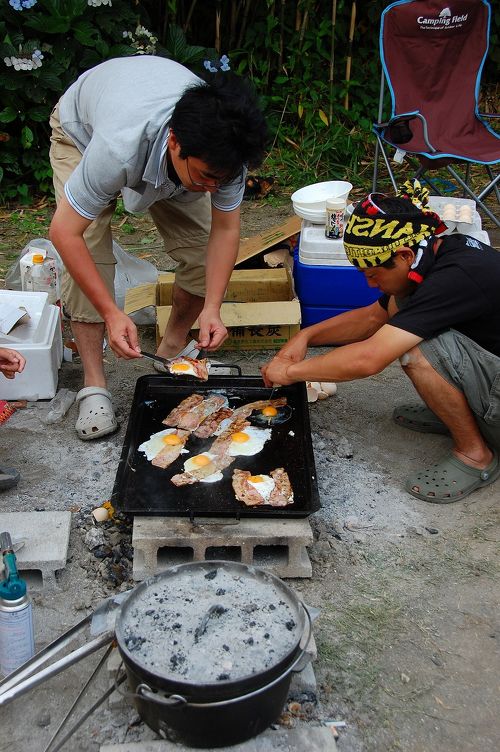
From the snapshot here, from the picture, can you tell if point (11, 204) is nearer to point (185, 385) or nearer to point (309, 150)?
point (309, 150)

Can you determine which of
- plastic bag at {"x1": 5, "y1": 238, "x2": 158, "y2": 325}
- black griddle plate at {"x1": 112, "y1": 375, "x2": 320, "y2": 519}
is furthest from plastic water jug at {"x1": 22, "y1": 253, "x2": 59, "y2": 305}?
black griddle plate at {"x1": 112, "y1": 375, "x2": 320, "y2": 519}

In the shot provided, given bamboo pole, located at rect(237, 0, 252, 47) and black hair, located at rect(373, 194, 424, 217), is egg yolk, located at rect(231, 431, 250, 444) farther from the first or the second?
bamboo pole, located at rect(237, 0, 252, 47)

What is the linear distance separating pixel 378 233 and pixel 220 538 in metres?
1.44

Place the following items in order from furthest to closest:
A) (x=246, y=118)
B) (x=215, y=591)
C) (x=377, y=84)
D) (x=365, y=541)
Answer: (x=377, y=84) < (x=365, y=541) < (x=246, y=118) < (x=215, y=591)

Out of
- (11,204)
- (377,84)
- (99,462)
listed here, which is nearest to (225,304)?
(99,462)

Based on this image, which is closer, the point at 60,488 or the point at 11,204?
the point at 60,488

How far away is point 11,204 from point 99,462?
4563 mm

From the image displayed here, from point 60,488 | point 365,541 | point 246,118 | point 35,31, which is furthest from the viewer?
point 35,31

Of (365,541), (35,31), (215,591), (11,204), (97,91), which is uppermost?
(97,91)

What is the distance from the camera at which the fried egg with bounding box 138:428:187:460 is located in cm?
347

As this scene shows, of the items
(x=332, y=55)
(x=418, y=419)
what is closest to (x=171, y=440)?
(x=418, y=419)

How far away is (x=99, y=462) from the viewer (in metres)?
3.86

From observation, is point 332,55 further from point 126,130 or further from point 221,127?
point 221,127

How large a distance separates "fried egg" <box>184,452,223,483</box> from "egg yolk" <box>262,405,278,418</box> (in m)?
0.43
